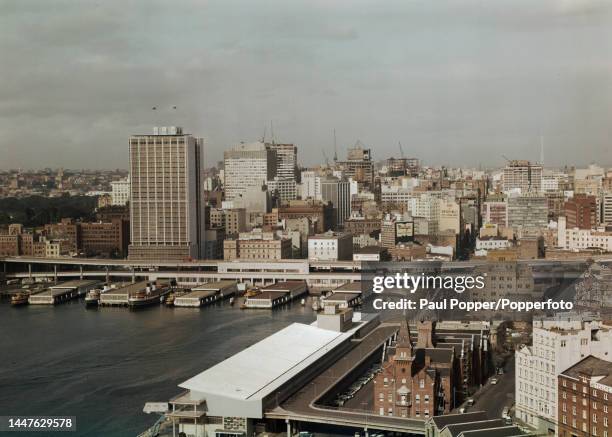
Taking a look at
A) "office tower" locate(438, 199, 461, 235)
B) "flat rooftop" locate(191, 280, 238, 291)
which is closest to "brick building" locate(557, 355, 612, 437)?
"flat rooftop" locate(191, 280, 238, 291)

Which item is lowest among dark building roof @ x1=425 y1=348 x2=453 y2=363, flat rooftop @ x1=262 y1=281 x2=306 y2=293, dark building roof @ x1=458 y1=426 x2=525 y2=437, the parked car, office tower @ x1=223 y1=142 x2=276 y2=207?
the parked car

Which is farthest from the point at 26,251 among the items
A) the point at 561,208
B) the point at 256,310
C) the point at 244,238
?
the point at 561,208

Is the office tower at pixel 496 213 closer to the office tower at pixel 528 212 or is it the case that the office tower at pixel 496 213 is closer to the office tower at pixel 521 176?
the office tower at pixel 528 212

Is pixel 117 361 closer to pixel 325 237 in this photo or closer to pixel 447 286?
pixel 447 286

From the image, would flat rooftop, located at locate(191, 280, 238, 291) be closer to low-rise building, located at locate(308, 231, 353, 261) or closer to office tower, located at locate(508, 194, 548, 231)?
low-rise building, located at locate(308, 231, 353, 261)

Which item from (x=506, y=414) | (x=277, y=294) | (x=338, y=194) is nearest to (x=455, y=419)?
(x=506, y=414)

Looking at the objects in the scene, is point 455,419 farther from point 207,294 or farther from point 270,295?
point 207,294
